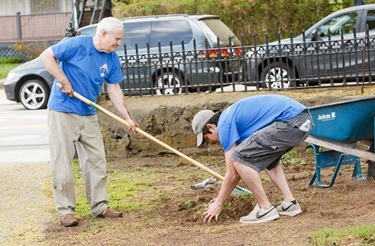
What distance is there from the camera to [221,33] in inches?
751

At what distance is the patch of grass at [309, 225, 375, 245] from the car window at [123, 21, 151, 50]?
12404mm

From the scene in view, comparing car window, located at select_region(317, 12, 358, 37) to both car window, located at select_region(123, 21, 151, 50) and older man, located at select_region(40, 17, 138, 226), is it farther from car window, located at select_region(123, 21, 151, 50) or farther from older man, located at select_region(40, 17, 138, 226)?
older man, located at select_region(40, 17, 138, 226)

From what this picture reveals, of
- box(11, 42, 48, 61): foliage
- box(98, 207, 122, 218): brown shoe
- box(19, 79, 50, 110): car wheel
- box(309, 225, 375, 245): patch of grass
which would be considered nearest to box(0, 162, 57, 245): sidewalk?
box(98, 207, 122, 218): brown shoe

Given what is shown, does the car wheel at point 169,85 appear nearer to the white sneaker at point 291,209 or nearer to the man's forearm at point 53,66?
the man's forearm at point 53,66

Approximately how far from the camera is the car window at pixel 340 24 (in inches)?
712

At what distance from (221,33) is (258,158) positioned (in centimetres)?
1154

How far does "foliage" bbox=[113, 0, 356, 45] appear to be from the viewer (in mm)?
24547

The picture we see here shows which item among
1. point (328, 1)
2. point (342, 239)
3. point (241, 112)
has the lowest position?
point (342, 239)

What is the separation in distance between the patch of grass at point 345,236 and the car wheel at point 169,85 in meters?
5.73

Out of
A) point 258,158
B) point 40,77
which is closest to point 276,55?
point 258,158

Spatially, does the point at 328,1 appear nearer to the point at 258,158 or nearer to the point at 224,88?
the point at 224,88

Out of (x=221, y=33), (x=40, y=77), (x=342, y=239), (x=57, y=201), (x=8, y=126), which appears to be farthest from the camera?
(x=40, y=77)

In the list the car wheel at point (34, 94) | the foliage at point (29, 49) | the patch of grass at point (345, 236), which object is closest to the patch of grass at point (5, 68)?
the foliage at point (29, 49)

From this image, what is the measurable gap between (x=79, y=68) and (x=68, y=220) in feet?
4.45
